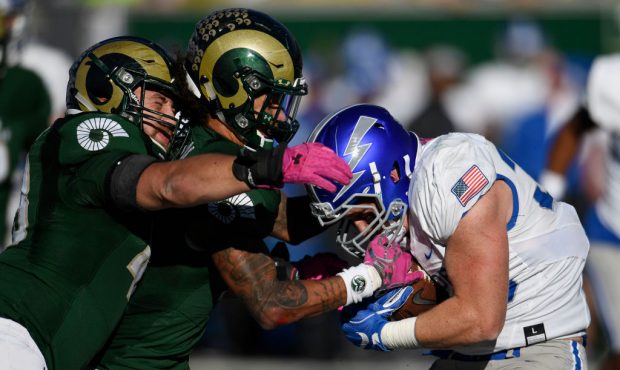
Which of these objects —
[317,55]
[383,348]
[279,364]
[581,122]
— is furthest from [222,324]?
[383,348]

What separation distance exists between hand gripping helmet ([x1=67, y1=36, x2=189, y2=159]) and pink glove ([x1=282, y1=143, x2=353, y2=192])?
2.72 feet

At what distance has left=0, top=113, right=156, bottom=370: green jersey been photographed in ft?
11.6

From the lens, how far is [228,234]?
3.88 meters

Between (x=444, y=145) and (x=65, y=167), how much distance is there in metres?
1.38

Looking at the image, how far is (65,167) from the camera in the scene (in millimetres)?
3662

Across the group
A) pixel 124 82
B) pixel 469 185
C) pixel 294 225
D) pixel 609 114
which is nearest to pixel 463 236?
pixel 469 185

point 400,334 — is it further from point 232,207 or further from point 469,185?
point 232,207

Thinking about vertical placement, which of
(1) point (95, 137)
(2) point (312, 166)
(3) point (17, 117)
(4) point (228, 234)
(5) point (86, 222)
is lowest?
(3) point (17, 117)

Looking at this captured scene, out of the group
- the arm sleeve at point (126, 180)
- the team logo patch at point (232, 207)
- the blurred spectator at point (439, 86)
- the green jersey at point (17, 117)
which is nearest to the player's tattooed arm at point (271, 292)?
the team logo patch at point (232, 207)

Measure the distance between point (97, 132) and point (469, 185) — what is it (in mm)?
1332

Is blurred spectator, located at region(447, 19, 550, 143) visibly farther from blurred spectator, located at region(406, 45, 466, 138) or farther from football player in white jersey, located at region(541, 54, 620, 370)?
football player in white jersey, located at region(541, 54, 620, 370)

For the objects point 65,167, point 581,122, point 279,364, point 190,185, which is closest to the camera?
point 190,185

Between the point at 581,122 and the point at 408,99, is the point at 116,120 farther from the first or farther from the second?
the point at 408,99

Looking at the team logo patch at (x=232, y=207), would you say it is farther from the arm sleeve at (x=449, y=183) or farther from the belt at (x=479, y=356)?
the belt at (x=479, y=356)
